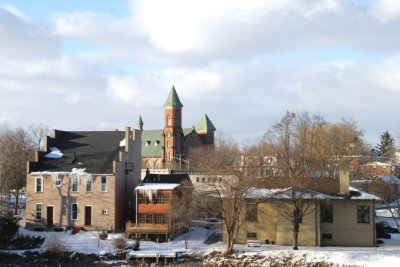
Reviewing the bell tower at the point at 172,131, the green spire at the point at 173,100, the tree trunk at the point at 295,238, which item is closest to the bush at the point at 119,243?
the tree trunk at the point at 295,238

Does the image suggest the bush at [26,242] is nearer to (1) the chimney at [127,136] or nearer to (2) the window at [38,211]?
(2) the window at [38,211]

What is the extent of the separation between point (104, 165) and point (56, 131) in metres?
8.65

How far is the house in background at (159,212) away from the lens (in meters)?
41.1

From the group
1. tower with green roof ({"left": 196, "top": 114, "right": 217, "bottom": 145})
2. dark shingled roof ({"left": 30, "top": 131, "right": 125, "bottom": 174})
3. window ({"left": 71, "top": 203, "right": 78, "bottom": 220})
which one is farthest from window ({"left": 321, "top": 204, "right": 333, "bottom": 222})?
tower with green roof ({"left": 196, "top": 114, "right": 217, "bottom": 145})

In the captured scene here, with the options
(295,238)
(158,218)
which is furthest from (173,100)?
(295,238)

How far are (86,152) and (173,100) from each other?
63.6 metres

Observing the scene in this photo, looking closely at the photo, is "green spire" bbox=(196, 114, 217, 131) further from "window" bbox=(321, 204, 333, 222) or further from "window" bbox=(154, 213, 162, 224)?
"window" bbox=(321, 204, 333, 222)

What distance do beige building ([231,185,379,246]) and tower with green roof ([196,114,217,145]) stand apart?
8339 centimetres

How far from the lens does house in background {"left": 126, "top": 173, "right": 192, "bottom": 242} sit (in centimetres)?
4106

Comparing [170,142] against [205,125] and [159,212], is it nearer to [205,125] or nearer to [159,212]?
[205,125]

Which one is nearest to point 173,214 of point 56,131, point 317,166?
point 56,131

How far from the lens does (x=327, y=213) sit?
129ft

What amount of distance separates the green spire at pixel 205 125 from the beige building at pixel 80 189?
75.6 m

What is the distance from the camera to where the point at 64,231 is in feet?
144
